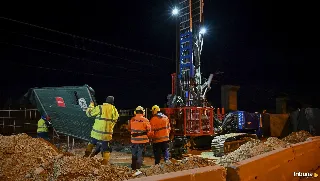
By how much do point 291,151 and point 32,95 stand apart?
7520mm

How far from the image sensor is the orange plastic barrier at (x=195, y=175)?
3.03 m

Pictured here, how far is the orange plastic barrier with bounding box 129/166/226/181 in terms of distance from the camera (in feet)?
9.92

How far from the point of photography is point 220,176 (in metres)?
3.86

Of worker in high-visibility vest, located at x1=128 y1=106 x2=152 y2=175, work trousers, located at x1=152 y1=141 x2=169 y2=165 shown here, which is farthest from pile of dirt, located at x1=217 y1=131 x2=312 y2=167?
worker in high-visibility vest, located at x1=128 y1=106 x2=152 y2=175

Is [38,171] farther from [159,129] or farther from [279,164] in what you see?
[159,129]

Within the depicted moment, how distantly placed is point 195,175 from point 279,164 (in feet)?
11.6

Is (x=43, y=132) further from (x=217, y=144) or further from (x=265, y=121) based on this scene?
(x=265, y=121)

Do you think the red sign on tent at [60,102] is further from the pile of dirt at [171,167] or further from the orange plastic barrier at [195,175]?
the orange plastic barrier at [195,175]

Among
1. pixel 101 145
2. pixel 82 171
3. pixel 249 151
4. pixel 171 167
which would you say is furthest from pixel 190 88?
pixel 82 171

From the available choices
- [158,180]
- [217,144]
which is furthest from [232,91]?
[158,180]

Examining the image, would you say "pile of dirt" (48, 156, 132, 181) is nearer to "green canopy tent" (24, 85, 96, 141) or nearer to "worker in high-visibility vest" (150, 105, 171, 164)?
"green canopy tent" (24, 85, 96, 141)

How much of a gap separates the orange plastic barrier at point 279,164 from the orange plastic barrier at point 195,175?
43cm

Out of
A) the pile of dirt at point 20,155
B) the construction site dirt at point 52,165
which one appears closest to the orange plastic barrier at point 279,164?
the construction site dirt at point 52,165

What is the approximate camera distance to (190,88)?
1293 centimetres
